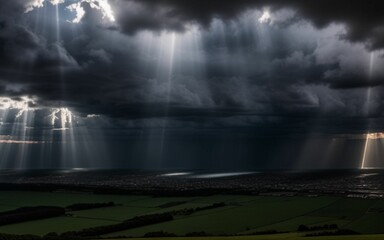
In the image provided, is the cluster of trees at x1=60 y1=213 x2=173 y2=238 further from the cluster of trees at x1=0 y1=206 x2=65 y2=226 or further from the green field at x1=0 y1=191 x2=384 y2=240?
the cluster of trees at x1=0 y1=206 x2=65 y2=226

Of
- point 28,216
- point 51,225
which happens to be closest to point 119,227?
point 51,225

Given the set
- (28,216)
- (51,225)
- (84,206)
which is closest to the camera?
(51,225)

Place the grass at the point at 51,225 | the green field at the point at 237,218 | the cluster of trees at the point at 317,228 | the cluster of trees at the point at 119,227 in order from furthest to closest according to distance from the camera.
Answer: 1. the grass at the point at 51,225
2. the green field at the point at 237,218
3. the cluster of trees at the point at 119,227
4. the cluster of trees at the point at 317,228

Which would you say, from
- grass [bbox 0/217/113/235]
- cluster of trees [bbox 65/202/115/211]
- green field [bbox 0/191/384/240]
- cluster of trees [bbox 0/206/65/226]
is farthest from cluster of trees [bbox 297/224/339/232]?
cluster of trees [bbox 65/202/115/211]

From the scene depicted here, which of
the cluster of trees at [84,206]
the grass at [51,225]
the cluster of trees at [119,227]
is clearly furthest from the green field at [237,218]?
the cluster of trees at [84,206]

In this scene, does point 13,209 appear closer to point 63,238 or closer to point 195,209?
point 195,209

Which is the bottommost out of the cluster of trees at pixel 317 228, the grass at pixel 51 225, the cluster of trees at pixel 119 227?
the grass at pixel 51 225

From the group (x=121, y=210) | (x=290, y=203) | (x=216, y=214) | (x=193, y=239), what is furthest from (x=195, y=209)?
(x=193, y=239)

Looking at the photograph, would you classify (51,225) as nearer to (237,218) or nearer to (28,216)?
(28,216)

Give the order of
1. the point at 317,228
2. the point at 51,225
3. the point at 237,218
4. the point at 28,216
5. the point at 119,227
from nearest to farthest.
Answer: the point at 317,228
the point at 119,227
the point at 51,225
the point at 237,218
the point at 28,216

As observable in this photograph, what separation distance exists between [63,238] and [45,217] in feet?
154

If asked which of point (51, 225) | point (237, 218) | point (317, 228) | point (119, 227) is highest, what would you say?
point (317, 228)

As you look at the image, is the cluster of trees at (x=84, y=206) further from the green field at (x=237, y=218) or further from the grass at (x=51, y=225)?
the grass at (x=51, y=225)

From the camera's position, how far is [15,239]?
83188 mm
